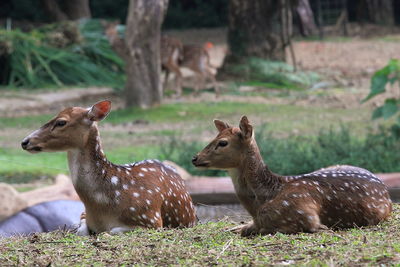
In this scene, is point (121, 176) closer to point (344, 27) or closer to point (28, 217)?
point (28, 217)

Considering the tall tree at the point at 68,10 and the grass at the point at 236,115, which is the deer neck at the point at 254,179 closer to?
the grass at the point at 236,115

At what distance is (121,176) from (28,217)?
3059mm

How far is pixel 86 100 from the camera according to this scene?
720 inches

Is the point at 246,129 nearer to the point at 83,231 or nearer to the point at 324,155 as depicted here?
the point at 83,231

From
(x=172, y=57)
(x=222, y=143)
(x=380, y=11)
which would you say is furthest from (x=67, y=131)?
(x=380, y=11)

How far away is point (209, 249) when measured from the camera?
4.99 m

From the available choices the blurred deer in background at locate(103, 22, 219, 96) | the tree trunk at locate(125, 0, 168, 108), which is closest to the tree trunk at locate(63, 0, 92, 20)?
the blurred deer in background at locate(103, 22, 219, 96)

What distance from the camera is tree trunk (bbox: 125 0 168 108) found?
15.8 m

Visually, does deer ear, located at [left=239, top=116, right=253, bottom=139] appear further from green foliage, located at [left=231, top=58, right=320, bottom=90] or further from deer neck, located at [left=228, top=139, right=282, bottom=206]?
green foliage, located at [left=231, top=58, right=320, bottom=90]

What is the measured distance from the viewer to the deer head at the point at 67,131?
5945 millimetres

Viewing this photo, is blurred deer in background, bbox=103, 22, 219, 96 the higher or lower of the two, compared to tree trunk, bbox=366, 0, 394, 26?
higher

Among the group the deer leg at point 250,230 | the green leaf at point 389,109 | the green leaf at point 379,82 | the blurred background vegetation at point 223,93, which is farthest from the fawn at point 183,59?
the deer leg at point 250,230

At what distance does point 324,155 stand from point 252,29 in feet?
36.2

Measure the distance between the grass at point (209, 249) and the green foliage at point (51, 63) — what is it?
14358 mm
